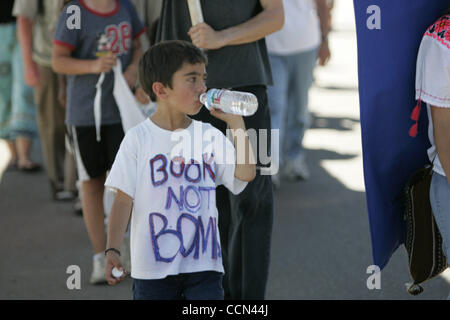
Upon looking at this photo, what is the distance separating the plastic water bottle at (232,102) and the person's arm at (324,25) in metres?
4.27

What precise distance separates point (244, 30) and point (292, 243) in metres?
2.21

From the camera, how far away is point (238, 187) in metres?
3.00

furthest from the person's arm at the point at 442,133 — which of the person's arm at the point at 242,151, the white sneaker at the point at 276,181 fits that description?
the white sneaker at the point at 276,181

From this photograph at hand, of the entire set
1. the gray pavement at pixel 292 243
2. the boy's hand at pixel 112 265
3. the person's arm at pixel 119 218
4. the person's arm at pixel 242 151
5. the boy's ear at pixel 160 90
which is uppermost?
the boy's ear at pixel 160 90

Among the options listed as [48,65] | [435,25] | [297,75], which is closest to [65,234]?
[48,65]

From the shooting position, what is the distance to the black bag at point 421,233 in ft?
10.9

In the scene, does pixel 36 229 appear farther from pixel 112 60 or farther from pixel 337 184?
pixel 337 184

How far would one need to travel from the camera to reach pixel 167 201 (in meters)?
2.85

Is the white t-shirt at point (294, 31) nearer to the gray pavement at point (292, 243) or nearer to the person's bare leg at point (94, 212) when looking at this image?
the gray pavement at point (292, 243)

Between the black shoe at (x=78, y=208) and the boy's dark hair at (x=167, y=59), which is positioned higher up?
the boy's dark hair at (x=167, y=59)

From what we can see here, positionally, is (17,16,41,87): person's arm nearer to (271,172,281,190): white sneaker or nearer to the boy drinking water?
(271,172,281,190): white sneaker

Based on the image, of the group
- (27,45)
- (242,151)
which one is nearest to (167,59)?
(242,151)

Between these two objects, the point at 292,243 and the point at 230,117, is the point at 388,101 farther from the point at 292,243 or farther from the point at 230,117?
the point at 292,243

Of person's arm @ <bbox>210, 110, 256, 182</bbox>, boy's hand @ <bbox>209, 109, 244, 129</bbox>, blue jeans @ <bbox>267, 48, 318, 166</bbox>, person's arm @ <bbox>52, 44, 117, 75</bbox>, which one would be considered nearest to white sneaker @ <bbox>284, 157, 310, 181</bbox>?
blue jeans @ <bbox>267, 48, 318, 166</bbox>
